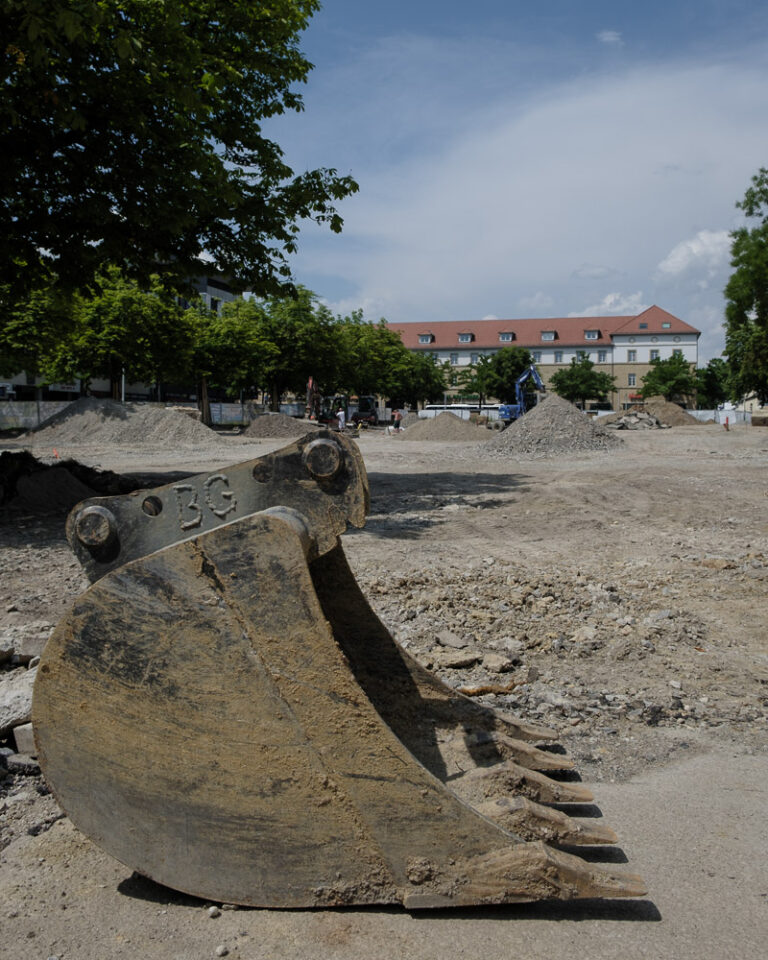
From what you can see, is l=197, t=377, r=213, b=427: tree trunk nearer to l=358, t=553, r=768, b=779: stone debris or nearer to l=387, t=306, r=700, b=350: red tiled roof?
l=358, t=553, r=768, b=779: stone debris

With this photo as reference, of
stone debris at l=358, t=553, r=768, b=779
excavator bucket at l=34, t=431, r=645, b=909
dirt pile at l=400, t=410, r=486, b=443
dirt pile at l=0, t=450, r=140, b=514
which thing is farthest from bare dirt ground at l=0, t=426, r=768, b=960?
dirt pile at l=400, t=410, r=486, b=443

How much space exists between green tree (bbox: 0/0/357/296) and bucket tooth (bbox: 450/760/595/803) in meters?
7.24

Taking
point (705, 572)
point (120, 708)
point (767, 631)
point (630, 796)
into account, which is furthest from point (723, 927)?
point (705, 572)

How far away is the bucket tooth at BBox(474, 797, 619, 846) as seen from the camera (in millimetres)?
2465

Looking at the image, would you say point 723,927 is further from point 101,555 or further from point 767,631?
point 767,631

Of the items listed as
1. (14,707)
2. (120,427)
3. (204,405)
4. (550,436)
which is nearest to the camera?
(14,707)

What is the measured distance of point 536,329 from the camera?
110 m

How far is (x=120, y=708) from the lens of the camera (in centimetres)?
226

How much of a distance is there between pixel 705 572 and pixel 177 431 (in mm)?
26033

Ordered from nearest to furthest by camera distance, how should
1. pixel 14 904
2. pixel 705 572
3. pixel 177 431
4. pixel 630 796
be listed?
1. pixel 14 904
2. pixel 630 796
3. pixel 705 572
4. pixel 177 431

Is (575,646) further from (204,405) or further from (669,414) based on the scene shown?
(204,405)

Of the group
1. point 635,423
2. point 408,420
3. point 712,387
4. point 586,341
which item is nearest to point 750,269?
point 635,423

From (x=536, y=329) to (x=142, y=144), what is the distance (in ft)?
342

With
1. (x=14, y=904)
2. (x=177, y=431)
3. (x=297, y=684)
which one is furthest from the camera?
(x=177, y=431)
